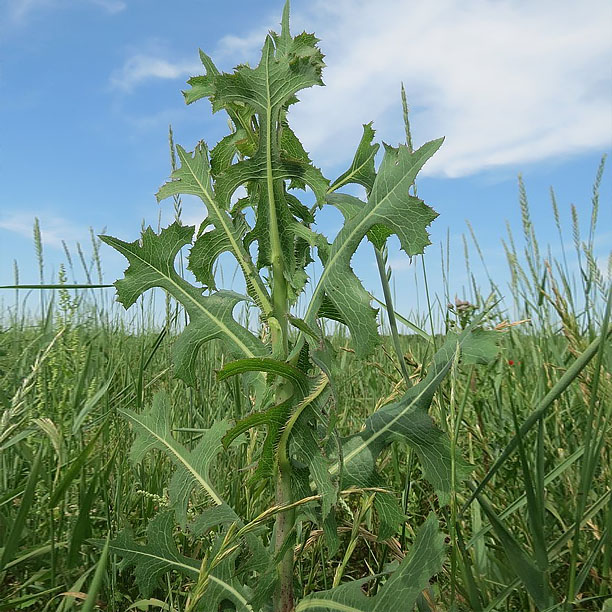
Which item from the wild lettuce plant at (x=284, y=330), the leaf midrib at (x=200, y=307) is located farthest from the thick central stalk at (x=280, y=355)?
the leaf midrib at (x=200, y=307)

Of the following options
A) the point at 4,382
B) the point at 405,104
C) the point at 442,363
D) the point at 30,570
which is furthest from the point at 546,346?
the point at 4,382

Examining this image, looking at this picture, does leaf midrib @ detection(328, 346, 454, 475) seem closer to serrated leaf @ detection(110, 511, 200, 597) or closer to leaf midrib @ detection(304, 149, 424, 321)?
leaf midrib @ detection(304, 149, 424, 321)

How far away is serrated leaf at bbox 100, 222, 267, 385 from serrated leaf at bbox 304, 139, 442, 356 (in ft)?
0.71

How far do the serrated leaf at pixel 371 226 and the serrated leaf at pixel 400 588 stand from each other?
A: 38cm

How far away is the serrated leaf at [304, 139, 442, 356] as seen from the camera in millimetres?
1210

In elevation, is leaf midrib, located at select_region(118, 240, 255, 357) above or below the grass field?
above

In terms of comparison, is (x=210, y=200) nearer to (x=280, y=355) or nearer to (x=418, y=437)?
(x=280, y=355)

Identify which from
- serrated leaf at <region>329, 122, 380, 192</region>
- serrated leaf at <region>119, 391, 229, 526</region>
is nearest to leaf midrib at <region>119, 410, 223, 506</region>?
serrated leaf at <region>119, 391, 229, 526</region>

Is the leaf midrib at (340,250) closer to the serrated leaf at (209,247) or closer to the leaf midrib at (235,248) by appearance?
the leaf midrib at (235,248)

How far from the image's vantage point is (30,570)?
5.36 feet

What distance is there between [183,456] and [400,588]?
0.58 metres

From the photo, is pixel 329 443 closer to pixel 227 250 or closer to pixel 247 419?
pixel 247 419

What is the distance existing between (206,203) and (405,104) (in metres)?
0.95

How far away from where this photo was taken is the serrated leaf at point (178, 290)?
1.33m
